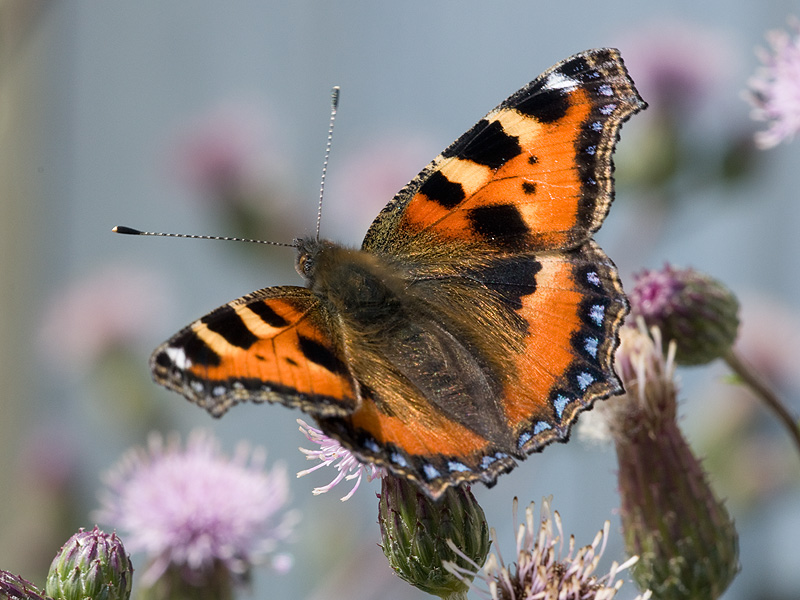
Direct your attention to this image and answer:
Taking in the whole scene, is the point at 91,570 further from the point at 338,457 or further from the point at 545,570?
the point at 545,570

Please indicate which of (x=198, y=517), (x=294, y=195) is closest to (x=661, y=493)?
(x=198, y=517)

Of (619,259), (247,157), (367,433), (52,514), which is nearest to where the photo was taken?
(367,433)

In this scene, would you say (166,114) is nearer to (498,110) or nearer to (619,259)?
(619,259)

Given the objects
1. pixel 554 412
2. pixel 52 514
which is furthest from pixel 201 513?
pixel 52 514

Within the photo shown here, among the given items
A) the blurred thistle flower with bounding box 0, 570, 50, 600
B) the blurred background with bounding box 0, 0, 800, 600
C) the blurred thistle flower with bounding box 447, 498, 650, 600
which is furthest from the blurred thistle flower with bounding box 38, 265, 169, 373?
the blurred thistle flower with bounding box 447, 498, 650, 600

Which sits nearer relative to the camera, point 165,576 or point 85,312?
point 165,576

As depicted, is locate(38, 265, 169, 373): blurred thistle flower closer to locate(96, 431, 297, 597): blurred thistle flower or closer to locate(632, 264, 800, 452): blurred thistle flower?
locate(96, 431, 297, 597): blurred thistle flower

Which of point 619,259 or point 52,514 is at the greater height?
point 619,259

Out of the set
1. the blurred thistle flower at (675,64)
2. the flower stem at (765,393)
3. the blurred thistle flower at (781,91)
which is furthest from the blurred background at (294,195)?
the blurred thistle flower at (781,91)
